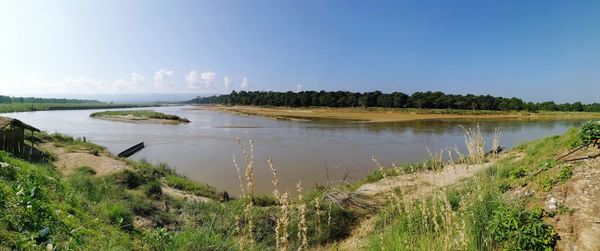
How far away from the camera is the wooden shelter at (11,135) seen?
15.6m

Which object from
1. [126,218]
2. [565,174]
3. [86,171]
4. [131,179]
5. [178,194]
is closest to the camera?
[565,174]

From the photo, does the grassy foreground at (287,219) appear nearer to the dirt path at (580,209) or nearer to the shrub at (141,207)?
the shrub at (141,207)

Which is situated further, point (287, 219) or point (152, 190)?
point (152, 190)

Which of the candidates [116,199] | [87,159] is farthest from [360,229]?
[87,159]

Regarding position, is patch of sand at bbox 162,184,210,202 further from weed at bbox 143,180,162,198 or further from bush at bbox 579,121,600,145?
bush at bbox 579,121,600,145

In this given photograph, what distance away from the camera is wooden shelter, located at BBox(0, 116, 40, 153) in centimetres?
1563

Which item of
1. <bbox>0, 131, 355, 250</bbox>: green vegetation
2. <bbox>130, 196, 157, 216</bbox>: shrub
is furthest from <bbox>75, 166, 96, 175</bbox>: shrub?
<bbox>130, 196, 157, 216</bbox>: shrub

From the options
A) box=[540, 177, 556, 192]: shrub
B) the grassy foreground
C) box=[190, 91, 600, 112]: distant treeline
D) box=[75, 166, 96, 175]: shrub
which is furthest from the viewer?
box=[190, 91, 600, 112]: distant treeline

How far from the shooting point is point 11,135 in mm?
16297

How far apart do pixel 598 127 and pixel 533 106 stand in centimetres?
9927

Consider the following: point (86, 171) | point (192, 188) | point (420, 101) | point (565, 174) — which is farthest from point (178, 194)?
point (420, 101)

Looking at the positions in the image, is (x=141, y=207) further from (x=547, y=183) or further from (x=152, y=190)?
(x=547, y=183)

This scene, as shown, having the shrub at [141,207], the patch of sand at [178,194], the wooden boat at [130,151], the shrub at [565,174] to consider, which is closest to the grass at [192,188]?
the patch of sand at [178,194]

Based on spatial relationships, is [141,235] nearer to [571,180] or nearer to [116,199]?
[116,199]
